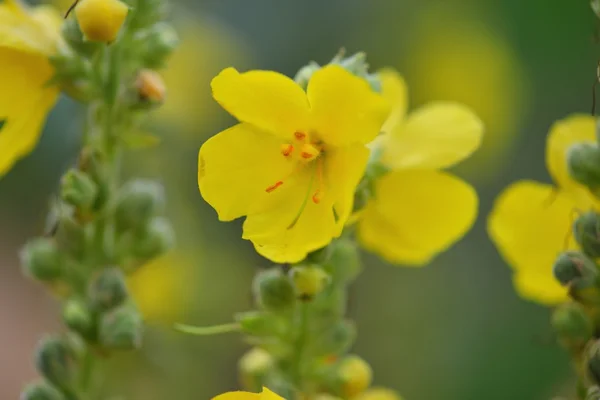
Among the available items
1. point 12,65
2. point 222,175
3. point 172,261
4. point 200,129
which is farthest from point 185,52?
point 222,175

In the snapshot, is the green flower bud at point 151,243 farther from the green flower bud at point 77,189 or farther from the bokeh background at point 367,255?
the bokeh background at point 367,255

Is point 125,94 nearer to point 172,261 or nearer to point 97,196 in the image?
point 97,196

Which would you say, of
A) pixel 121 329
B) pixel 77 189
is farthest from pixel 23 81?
pixel 121 329

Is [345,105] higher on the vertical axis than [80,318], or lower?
higher

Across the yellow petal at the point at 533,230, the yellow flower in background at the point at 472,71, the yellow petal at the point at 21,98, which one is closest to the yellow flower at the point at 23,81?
the yellow petal at the point at 21,98

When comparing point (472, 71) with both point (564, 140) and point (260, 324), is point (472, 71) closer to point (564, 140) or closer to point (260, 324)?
point (564, 140)

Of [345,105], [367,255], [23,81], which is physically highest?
[23,81]
